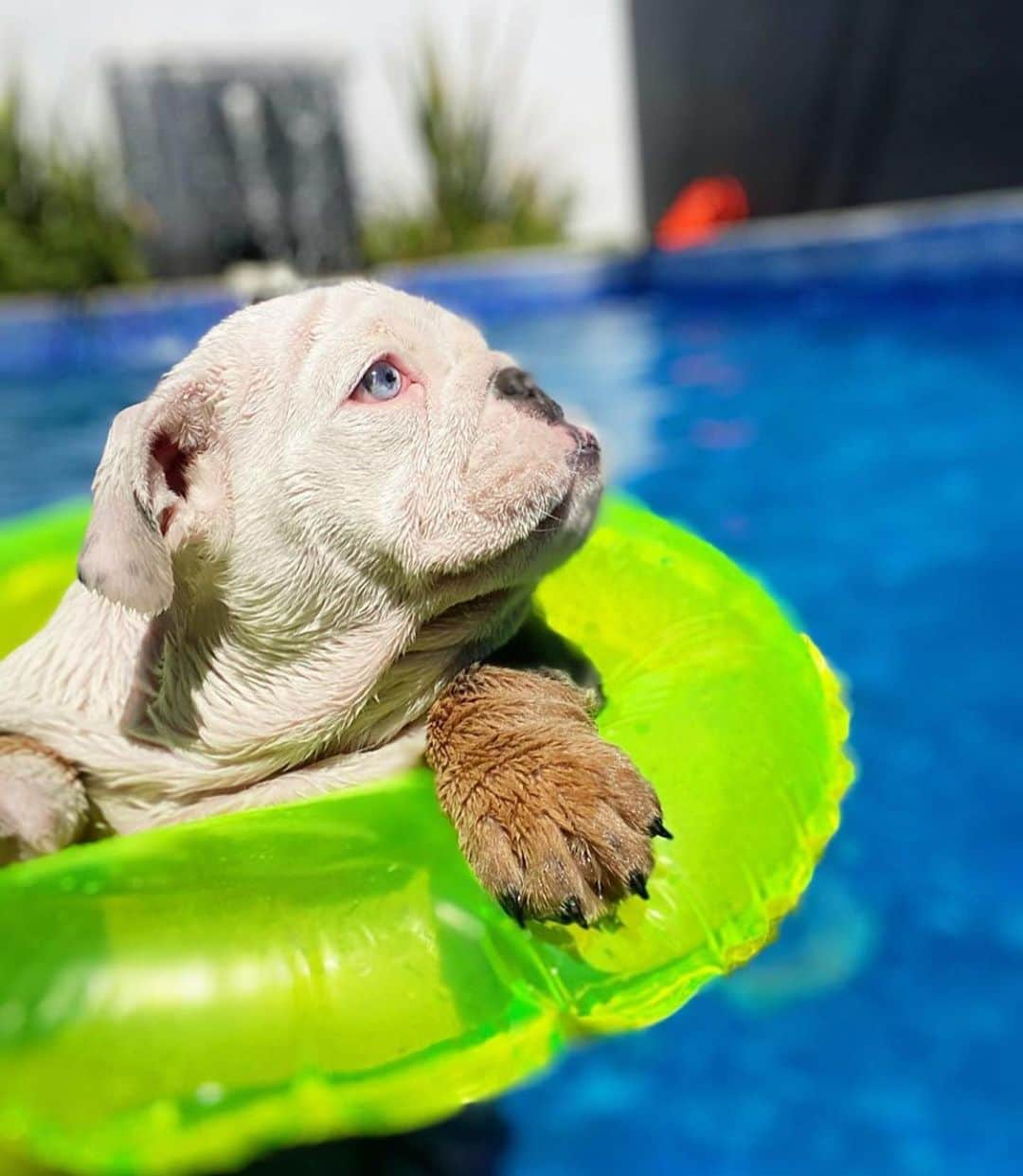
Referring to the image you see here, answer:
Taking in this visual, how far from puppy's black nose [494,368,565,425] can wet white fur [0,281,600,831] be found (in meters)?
0.02

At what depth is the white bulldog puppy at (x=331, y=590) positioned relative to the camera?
174 cm

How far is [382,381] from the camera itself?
6.12ft

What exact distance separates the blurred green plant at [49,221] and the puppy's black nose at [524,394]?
9.48 metres

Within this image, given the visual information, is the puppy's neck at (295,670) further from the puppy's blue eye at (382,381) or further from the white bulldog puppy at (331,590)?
the puppy's blue eye at (382,381)

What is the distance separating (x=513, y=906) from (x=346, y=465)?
654 mm

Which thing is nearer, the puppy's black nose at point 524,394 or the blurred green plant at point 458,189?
the puppy's black nose at point 524,394

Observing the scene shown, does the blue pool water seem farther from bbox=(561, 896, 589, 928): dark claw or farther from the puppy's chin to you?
the puppy's chin

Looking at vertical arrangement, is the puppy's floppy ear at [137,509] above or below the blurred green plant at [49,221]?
above

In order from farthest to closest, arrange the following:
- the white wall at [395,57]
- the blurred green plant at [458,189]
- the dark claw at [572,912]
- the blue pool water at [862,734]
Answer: the blurred green plant at [458,189] < the white wall at [395,57] < the blue pool water at [862,734] < the dark claw at [572,912]

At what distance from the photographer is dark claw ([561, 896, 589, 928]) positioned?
62.0 inches

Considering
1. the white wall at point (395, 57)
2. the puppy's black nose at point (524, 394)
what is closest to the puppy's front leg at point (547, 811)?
the puppy's black nose at point (524, 394)

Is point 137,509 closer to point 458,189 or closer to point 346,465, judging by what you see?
point 346,465

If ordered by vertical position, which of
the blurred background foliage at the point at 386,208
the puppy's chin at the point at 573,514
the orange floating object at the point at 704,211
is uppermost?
the puppy's chin at the point at 573,514

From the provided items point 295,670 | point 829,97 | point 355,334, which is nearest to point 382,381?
point 355,334
